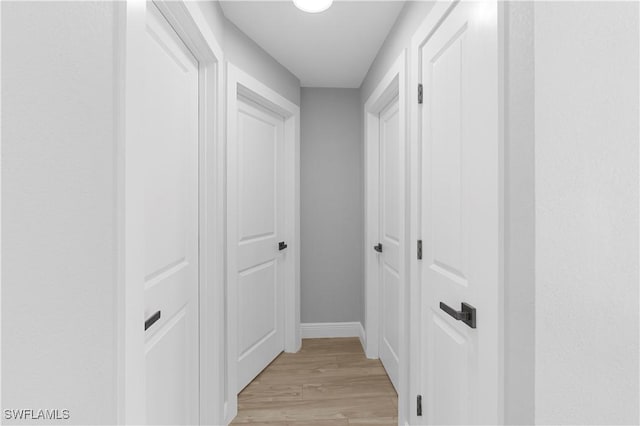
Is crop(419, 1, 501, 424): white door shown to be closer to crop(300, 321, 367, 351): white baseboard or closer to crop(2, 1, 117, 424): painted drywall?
crop(2, 1, 117, 424): painted drywall

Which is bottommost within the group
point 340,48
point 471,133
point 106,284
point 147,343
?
point 147,343

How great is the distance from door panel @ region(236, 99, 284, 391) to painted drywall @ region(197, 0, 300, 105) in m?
0.21

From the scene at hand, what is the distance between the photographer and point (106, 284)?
80cm

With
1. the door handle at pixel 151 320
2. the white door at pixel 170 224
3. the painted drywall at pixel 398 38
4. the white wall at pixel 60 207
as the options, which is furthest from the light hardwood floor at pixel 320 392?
the painted drywall at pixel 398 38

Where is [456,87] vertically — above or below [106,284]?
above

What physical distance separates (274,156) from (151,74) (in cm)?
158

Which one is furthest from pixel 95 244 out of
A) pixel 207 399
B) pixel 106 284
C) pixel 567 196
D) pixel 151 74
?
pixel 207 399

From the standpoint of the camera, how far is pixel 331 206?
332cm

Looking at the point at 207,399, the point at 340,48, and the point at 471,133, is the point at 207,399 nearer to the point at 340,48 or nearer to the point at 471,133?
the point at 471,133

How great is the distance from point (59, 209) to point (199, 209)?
1.09m

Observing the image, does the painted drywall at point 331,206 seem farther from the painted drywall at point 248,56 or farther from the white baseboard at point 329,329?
the painted drywall at point 248,56

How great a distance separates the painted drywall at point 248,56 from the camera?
1.85m

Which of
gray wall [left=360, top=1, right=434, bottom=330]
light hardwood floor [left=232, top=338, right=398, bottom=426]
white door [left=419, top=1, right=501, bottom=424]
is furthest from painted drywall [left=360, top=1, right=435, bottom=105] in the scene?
light hardwood floor [left=232, top=338, right=398, bottom=426]

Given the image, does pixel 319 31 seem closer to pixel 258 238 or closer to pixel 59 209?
pixel 258 238
